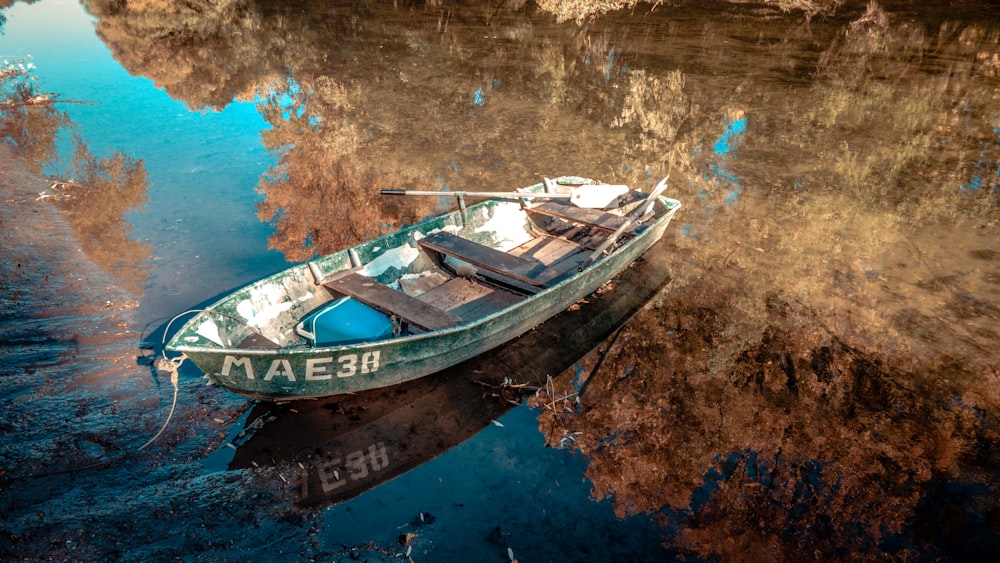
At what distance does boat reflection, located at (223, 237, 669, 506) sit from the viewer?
23.8 feet

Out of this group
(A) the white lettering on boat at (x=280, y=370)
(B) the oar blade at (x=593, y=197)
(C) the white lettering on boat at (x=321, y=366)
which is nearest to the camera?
(C) the white lettering on boat at (x=321, y=366)

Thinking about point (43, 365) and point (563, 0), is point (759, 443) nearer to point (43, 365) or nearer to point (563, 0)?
point (43, 365)

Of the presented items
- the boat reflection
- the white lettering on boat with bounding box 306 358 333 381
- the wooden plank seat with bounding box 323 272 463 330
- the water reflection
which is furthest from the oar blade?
the water reflection

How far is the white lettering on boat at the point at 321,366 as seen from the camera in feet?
23.0

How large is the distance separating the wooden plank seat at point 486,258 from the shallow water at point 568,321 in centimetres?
109

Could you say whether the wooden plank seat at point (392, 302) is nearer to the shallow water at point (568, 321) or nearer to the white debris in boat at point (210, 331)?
the shallow water at point (568, 321)

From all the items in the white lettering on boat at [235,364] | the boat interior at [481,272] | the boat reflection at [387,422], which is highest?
the white lettering on boat at [235,364]

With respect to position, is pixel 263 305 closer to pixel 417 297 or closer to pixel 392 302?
pixel 392 302

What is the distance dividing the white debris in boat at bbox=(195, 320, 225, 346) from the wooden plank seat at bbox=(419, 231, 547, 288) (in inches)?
149

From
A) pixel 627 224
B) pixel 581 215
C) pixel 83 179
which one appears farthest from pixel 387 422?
pixel 83 179

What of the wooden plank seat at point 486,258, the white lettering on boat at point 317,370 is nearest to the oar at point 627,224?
the wooden plank seat at point 486,258

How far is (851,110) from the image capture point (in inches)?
788

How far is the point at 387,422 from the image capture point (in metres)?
8.05

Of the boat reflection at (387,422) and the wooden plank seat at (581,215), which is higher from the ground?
the wooden plank seat at (581,215)
